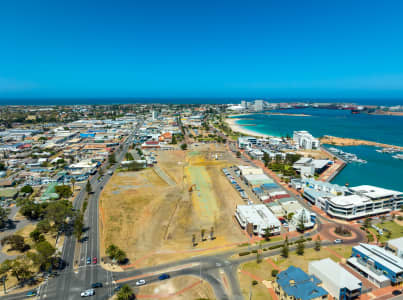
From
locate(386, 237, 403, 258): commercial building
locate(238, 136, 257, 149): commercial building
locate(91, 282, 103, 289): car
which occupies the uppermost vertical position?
locate(238, 136, 257, 149): commercial building

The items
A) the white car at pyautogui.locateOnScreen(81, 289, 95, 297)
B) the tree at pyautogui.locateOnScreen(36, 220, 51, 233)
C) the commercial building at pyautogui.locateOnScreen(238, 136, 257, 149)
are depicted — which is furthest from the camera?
the commercial building at pyautogui.locateOnScreen(238, 136, 257, 149)

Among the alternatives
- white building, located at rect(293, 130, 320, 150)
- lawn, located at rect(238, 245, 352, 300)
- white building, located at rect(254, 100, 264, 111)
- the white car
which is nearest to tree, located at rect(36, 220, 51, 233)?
the white car

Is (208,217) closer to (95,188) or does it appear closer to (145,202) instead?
(145,202)

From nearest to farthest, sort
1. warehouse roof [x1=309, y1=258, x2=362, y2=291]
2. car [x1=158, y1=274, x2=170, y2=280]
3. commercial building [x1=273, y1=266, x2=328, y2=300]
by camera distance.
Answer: commercial building [x1=273, y1=266, x2=328, y2=300], warehouse roof [x1=309, y1=258, x2=362, y2=291], car [x1=158, y1=274, x2=170, y2=280]

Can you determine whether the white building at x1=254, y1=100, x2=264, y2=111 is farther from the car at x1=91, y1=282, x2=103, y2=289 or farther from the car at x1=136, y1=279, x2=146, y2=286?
the car at x1=91, y1=282, x2=103, y2=289

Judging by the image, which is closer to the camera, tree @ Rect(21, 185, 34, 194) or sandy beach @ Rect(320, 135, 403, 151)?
tree @ Rect(21, 185, 34, 194)

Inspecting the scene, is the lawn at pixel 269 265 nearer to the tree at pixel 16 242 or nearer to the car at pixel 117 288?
the car at pixel 117 288

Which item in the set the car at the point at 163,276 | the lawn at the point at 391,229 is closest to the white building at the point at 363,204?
the lawn at the point at 391,229
